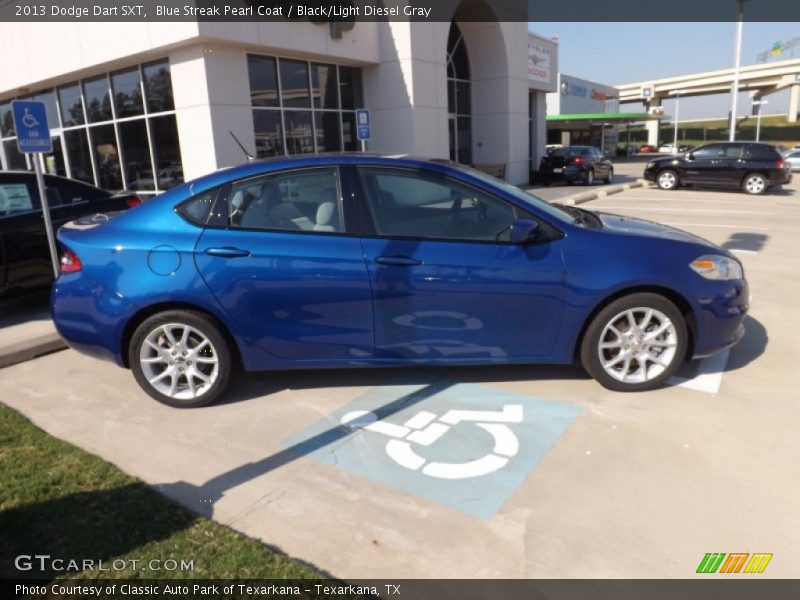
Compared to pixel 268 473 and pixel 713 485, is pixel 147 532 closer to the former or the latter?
pixel 268 473

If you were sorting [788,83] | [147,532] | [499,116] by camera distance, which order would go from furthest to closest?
[788,83] < [499,116] < [147,532]

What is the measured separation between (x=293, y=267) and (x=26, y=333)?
397cm

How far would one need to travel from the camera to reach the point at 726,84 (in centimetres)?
6988

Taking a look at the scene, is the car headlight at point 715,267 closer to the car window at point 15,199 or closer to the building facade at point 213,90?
the car window at point 15,199

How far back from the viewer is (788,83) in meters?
→ 67.1

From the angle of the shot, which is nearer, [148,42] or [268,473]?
[268,473]

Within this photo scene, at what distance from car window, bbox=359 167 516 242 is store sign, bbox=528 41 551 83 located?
849 inches

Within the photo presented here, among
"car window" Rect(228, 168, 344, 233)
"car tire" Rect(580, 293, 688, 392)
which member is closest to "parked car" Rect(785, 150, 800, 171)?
"car tire" Rect(580, 293, 688, 392)

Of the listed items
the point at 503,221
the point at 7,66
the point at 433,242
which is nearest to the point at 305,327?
the point at 433,242

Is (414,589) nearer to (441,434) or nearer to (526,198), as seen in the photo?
(441,434)

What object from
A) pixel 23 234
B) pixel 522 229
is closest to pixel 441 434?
pixel 522 229

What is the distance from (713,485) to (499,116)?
1956 centimetres

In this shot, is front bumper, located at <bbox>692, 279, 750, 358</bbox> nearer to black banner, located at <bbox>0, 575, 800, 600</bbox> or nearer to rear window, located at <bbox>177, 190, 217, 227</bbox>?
black banner, located at <bbox>0, 575, 800, 600</bbox>

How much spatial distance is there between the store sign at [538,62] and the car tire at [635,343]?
2170 cm
